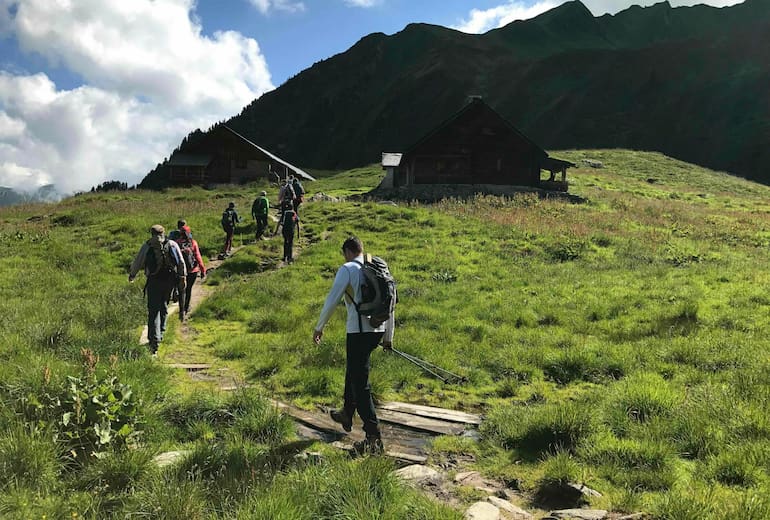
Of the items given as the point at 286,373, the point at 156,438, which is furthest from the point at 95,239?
the point at 156,438

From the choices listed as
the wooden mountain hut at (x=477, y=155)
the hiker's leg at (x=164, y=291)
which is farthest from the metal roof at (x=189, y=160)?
the hiker's leg at (x=164, y=291)

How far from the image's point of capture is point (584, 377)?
331 inches

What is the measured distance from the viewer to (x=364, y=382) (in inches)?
230

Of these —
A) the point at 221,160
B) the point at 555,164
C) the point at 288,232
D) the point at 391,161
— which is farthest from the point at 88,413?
the point at 221,160

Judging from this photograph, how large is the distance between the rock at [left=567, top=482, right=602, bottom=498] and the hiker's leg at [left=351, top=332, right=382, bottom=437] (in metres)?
2.22

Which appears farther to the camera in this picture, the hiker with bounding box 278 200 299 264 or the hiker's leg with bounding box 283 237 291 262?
the hiker's leg with bounding box 283 237 291 262

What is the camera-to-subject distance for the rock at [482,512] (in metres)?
4.26

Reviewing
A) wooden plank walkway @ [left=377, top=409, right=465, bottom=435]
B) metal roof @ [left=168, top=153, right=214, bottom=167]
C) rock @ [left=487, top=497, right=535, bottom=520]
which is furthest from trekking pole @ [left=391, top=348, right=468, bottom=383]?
metal roof @ [left=168, top=153, right=214, bottom=167]

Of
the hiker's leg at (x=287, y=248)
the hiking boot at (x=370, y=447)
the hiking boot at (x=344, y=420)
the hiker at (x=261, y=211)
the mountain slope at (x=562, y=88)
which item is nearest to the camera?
the hiking boot at (x=370, y=447)

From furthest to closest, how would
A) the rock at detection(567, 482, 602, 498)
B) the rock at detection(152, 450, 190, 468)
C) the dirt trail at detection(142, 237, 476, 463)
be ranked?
the dirt trail at detection(142, 237, 476, 463), the rock at detection(152, 450, 190, 468), the rock at detection(567, 482, 602, 498)

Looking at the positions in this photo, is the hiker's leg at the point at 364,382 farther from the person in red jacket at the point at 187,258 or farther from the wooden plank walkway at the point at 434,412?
the person in red jacket at the point at 187,258

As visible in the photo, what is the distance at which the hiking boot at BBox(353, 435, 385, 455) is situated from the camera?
5594mm

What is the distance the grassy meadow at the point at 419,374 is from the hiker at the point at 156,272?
0.57m

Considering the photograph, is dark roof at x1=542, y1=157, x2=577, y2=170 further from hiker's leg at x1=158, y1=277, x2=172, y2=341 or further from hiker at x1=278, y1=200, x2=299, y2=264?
hiker's leg at x1=158, y1=277, x2=172, y2=341
